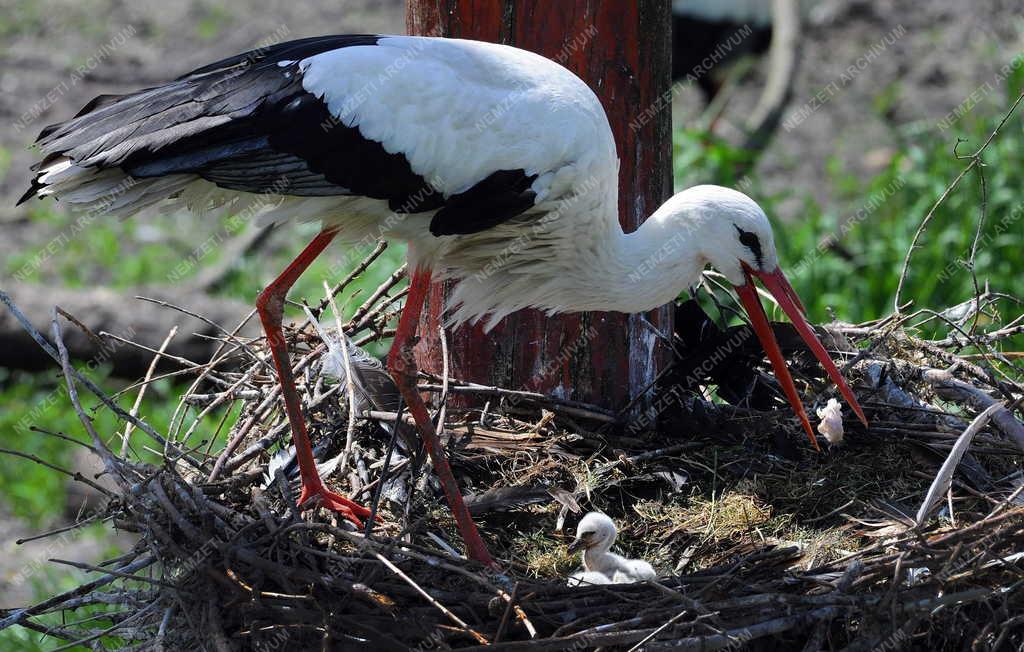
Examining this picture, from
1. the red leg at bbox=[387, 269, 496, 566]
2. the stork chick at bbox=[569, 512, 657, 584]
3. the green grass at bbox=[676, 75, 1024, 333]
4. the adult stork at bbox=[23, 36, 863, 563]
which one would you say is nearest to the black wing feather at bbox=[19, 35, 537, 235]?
the adult stork at bbox=[23, 36, 863, 563]

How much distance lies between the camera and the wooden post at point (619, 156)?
4.13m

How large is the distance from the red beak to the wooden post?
50cm

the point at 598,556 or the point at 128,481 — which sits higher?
the point at 128,481

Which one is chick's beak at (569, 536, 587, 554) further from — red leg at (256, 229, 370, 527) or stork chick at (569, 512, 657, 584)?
red leg at (256, 229, 370, 527)

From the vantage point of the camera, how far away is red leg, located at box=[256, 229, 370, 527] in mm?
4016

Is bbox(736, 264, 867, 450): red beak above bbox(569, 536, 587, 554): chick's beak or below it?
above

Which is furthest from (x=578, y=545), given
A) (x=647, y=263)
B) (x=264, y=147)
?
(x=264, y=147)

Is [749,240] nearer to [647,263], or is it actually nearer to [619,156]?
[647,263]

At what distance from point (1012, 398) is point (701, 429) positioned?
108 cm

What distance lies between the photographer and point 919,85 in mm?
9984

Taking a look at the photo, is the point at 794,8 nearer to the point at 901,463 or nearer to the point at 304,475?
the point at 901,463

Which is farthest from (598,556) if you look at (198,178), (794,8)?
(794,8)

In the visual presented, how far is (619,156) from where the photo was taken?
4289 millimetres

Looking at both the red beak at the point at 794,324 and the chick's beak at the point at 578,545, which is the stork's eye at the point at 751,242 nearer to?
the red beak at the point at 794,324
